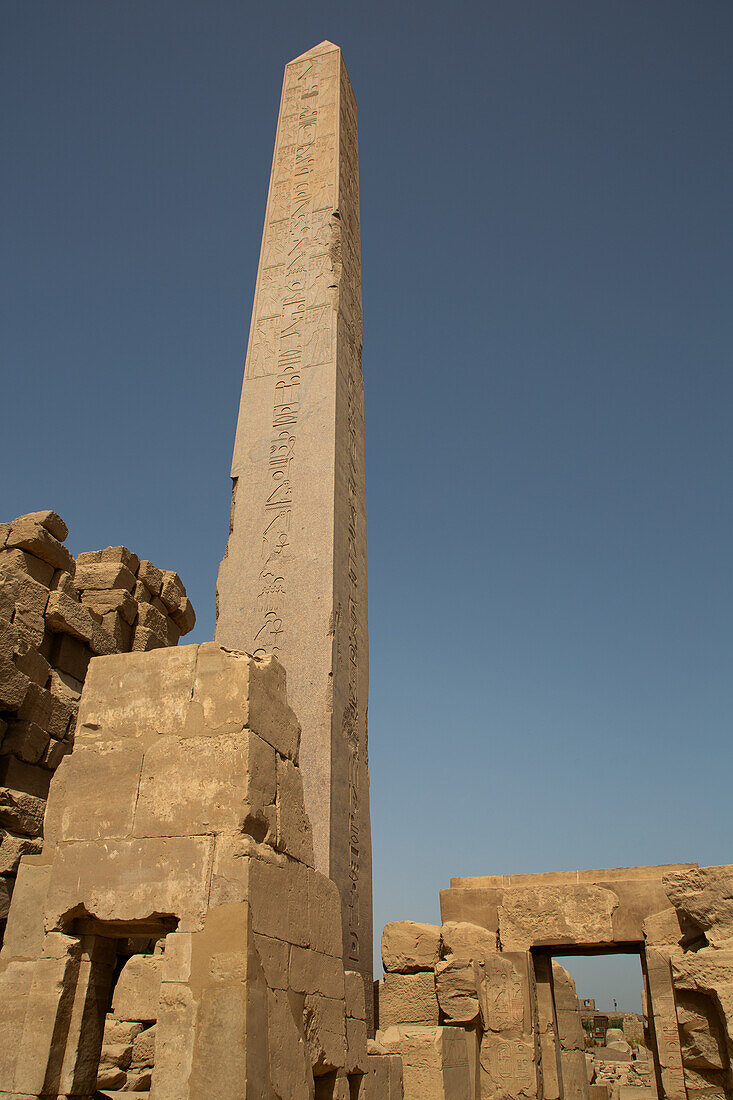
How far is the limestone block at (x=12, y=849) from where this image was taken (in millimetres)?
5062

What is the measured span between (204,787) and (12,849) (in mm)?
2747

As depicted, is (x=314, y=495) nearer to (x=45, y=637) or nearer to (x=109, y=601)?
(x=45, y=637)

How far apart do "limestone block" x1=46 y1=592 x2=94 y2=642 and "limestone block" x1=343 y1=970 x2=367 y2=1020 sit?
11.1 ft

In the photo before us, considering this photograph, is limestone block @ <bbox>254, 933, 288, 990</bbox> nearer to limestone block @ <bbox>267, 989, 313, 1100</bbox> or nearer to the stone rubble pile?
limestone block @ <bbox>267, 989, 313, 1100</bbox>

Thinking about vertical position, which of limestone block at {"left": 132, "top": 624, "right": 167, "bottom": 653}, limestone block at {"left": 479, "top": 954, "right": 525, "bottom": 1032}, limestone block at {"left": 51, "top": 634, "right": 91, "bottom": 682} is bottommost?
limestone block at {"left": 479, "top": 954, "right": 525, "bottom": 1032}

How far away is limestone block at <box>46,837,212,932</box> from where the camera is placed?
2.83m

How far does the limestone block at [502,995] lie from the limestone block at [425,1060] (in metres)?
0.77

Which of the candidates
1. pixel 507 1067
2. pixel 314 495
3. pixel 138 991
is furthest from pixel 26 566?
pixel 507 1067

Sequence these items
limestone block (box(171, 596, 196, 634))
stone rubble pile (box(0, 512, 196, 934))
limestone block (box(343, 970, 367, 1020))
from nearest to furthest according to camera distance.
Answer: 1. limestone block (box(343, 970, 367, 1020))
2. stone rubble pile (box(0, 512, 196, 934))
3. limestone block (box(171, 596, 196, 634))

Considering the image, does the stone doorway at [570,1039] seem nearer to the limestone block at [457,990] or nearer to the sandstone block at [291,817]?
the limestone block at [457,990]

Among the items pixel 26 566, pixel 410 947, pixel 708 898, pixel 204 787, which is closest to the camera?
pixel 204 787

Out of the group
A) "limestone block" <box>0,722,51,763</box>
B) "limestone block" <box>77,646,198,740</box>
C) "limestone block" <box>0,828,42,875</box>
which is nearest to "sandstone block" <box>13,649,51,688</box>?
"limestone block" <box>0,722,51,763</box>

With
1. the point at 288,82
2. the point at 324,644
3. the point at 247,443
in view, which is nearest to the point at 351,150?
the point at 288,82

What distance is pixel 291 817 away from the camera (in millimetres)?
3289
